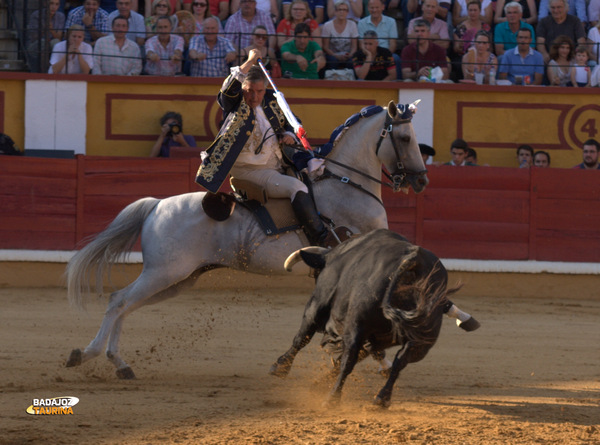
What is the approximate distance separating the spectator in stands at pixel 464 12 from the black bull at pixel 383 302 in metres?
6.66

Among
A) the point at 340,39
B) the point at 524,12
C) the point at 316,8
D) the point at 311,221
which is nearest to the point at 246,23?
the point at 316,8

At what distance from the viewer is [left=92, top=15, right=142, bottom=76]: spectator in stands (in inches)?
380

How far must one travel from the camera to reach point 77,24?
32.5ft

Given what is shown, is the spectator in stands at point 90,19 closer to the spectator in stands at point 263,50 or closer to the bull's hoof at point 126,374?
the spectator in stands at point 263,50

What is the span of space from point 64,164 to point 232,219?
4.11 meters

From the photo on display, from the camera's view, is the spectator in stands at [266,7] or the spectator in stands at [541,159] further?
the spectator in stands at [266,7]

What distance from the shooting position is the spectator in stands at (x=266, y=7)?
10133mm

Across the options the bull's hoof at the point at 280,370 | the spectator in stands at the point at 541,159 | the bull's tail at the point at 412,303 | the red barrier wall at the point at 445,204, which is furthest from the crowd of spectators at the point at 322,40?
the bull's tail at the point at 412,303

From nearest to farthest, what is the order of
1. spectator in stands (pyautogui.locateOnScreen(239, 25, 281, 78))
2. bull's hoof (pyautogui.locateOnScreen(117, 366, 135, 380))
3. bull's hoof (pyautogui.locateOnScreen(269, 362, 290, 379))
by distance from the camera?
1. bull's hoof (pyautogui.locateOnScreen(269, 362, 290, 379))
2. bull's hoof (pyautogui.locateOnScreen(117, 366, 135, 380))
3. spectator in stands (pyautogui.locateOnScreen(239, 25, 281, 78))

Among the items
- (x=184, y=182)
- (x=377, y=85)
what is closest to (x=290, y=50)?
(x=377, y=85)

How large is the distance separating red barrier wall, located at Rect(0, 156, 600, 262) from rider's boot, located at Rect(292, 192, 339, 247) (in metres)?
3.97

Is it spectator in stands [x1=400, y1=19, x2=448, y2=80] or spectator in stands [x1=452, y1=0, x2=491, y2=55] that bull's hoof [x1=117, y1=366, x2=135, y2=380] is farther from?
spectator in stands [x1=452, y1=0, x2=491, y2=55]

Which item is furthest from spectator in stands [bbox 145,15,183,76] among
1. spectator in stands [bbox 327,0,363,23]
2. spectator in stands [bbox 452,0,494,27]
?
spectator in stands [bbox 452,0,494,27]

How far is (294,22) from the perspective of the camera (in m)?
9.97
